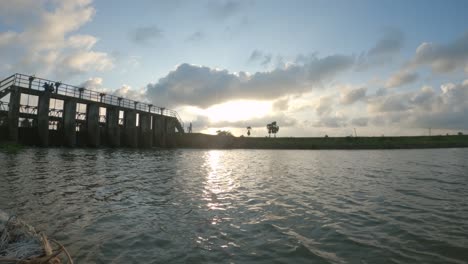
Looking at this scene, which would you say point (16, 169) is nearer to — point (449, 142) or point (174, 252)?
point (174, 252)

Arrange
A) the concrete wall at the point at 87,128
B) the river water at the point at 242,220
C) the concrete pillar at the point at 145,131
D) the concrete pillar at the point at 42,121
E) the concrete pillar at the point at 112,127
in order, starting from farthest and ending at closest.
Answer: the concrete pillar at the point at 145,131 → the concrete pillar at the point at 112,127 → the concrete pillar at the point at 42,121 → the concrete wall at the point at 87,128 → the river water at the point at 242,220

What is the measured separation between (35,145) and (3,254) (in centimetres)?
4193

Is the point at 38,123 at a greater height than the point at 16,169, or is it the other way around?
the point at 38,123

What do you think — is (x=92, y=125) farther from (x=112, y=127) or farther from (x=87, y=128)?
(x=112, y=127)

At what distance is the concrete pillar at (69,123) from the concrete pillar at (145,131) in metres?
15.6

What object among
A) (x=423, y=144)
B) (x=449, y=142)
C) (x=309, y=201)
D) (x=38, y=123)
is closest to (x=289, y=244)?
(x=309, y=201)

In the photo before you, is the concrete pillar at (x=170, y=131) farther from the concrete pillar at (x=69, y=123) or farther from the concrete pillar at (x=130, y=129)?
the concrete pillar at (x=69, y=123)

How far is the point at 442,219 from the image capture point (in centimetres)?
914

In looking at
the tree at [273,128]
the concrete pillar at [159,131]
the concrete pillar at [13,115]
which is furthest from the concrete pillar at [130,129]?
the tree at [273,128]

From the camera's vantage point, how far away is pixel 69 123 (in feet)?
138

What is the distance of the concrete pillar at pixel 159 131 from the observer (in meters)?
60.8

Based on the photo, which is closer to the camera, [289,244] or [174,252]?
[174,252]

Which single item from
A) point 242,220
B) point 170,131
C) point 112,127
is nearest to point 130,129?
point 112,127

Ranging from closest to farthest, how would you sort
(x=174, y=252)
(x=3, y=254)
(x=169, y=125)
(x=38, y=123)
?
→ (x=3, y=254), (x=174, y=252), (x=38, y=123), (x=169, y=125)
